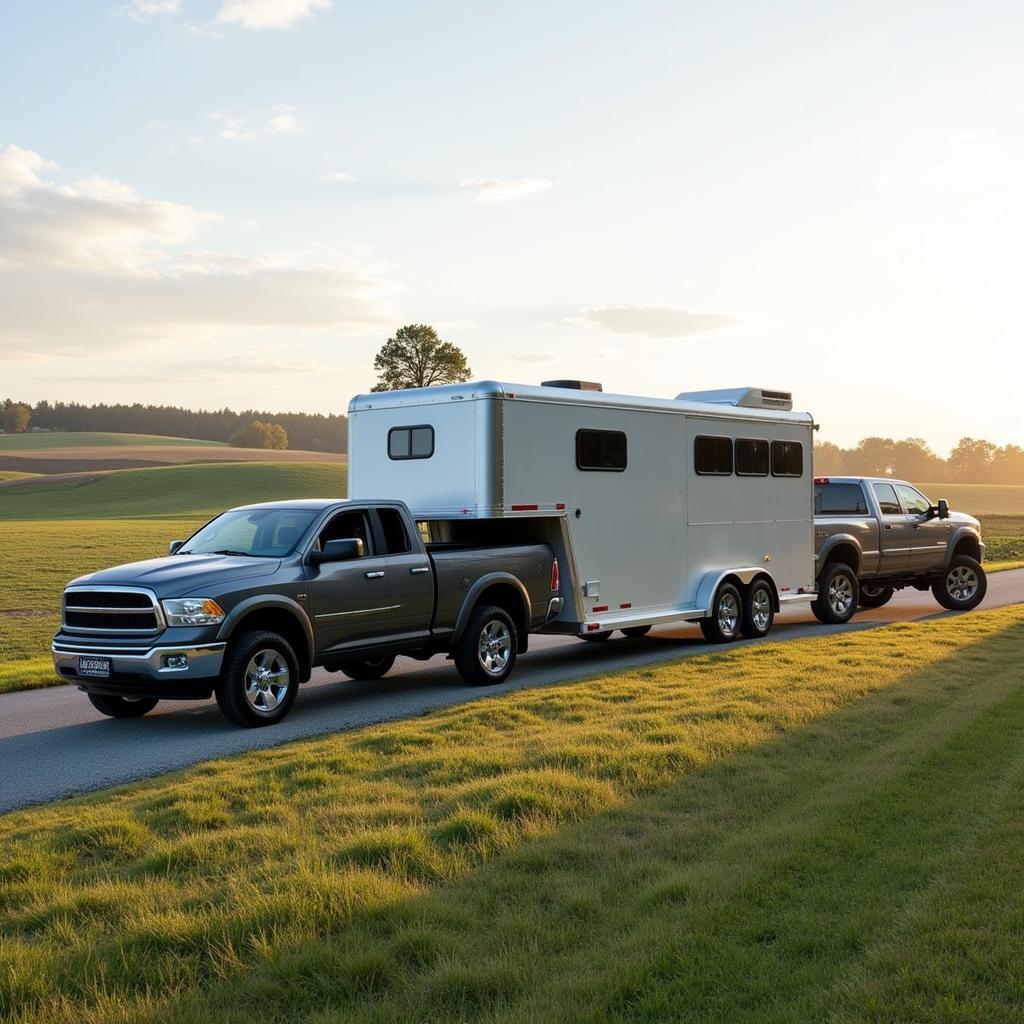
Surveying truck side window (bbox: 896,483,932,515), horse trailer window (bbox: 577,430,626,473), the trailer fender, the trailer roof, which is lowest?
the trailer fender

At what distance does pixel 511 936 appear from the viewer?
482cm

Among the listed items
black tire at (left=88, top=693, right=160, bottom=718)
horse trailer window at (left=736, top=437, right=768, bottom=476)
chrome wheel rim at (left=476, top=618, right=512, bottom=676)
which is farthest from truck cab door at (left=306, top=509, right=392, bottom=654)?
horse trailer window at (left=736, top=437, right=768, bottom=476)

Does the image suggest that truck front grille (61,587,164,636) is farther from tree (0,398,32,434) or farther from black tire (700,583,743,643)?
tree (0,398,32,434)

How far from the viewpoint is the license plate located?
10156 mm

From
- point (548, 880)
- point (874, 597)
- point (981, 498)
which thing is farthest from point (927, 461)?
point (548, 880)

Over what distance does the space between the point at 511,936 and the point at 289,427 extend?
164 meters

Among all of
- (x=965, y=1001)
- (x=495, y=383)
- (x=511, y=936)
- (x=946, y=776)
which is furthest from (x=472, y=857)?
(x=495, y=383)

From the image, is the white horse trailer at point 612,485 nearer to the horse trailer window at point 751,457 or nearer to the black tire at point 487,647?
the horse trailer window at point 751,457

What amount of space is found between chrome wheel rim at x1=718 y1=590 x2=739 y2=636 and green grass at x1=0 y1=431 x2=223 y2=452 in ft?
356

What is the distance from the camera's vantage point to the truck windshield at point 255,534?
36.7 feet

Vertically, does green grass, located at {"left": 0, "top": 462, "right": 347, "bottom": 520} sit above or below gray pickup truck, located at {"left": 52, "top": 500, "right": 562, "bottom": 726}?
above

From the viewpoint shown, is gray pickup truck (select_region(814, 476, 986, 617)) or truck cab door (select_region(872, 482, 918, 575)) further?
truck cab door (select_region(872, 482, 918, 575))

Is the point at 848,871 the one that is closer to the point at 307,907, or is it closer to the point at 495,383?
the point at 307,907

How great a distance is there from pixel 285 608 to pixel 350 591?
84cm
